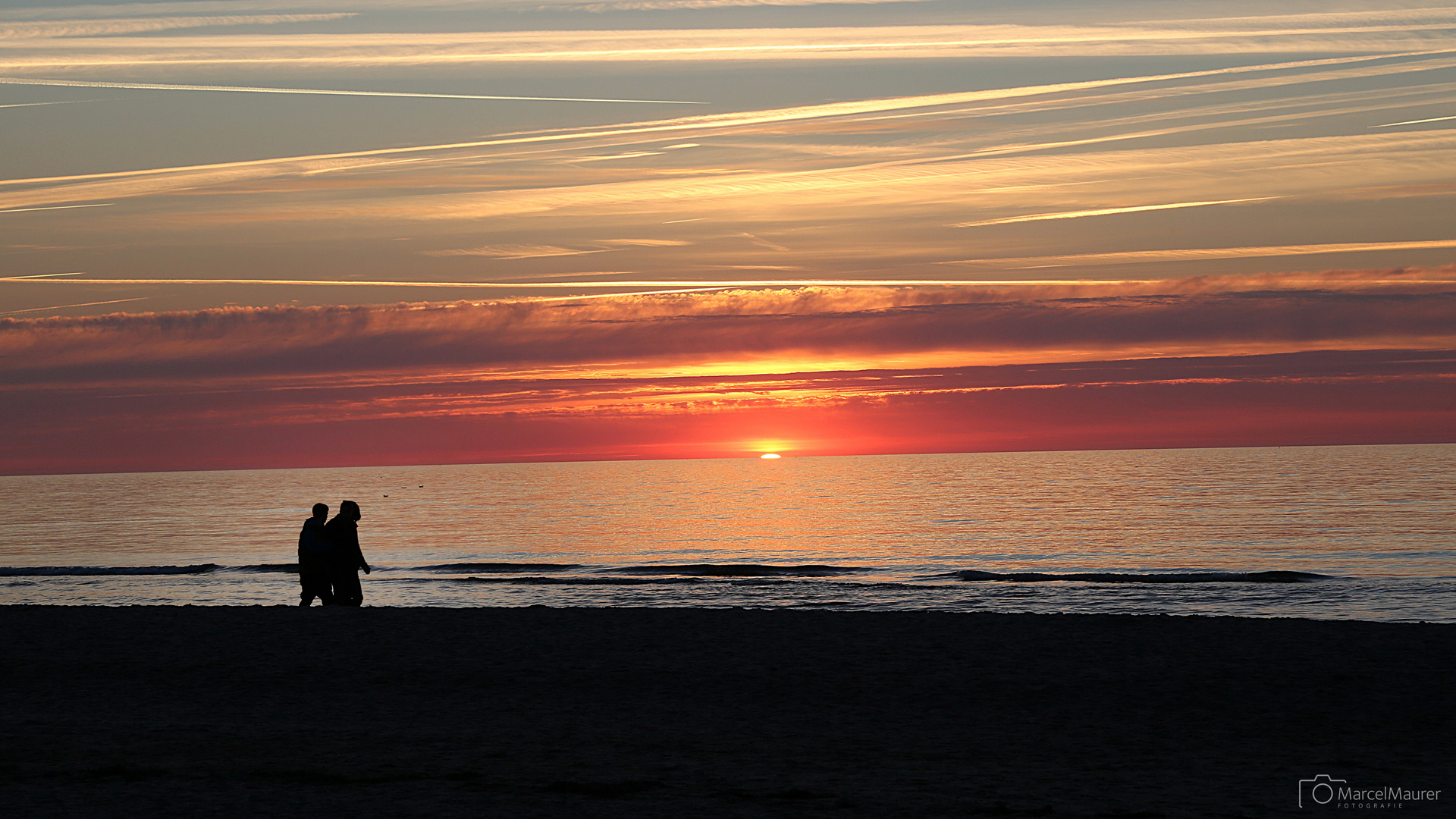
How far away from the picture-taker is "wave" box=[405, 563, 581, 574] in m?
42.2

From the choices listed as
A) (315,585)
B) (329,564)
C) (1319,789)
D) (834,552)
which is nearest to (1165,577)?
(834,552)

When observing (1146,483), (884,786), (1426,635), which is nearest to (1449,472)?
(1146,483)

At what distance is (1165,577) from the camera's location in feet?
121

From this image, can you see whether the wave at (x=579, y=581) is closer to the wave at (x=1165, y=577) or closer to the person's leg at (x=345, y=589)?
the wave at (x=1165, y=577)

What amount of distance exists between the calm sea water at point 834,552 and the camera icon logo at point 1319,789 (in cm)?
1939

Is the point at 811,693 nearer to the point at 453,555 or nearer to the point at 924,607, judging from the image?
the point at 924,607

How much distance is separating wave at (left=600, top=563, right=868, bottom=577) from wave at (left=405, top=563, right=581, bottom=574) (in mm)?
2106

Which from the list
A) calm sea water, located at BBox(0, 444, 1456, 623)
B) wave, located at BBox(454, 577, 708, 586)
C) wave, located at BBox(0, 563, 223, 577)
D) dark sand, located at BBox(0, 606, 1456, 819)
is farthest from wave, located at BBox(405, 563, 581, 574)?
dark sand, located at BBox(0, 606, 1456, 819)

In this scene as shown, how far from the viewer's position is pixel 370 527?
7112 centimetres

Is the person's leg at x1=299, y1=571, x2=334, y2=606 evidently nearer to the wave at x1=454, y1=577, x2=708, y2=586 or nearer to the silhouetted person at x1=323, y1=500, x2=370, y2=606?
the silhouetted person at x1=323, y1=500, x2=370, y2=606

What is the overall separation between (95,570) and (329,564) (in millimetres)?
24958

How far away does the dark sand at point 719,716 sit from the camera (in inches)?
341

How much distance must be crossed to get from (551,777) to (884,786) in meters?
2.56

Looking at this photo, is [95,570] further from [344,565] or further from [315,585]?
[344,565]
